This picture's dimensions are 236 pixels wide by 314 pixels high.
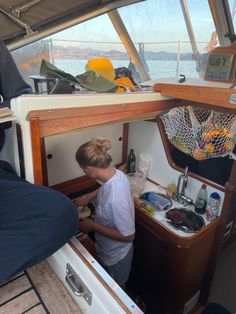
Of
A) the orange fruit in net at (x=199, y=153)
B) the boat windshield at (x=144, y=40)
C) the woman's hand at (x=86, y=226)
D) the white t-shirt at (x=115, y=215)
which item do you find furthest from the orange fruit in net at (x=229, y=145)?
the boat windshield at (x=144, y=40)

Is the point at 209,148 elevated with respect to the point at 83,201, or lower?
elevated

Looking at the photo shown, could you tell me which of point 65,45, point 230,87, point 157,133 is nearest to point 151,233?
point 157,133

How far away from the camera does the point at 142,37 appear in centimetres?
360

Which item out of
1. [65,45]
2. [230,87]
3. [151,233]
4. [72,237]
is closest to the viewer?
[72,237]

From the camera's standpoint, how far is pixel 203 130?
1.28 metres

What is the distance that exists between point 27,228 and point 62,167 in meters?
1.02

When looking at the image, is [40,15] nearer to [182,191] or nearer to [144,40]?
[144,40]

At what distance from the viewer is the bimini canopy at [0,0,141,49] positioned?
1969 millimetres

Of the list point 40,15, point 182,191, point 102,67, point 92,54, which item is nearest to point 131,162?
point 182,191

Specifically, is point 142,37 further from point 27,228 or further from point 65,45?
point 27,228

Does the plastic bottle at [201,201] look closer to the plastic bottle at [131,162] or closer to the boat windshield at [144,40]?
the plastic bottle at [131,162]

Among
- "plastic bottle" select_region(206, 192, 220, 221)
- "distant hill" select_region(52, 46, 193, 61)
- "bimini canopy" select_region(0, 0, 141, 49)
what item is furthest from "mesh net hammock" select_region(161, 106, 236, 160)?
"distant hill" select_region(52, 46, 193, 61)

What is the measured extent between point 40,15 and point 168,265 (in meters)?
2.49

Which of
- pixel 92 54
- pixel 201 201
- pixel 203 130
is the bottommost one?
pixel 201 201
